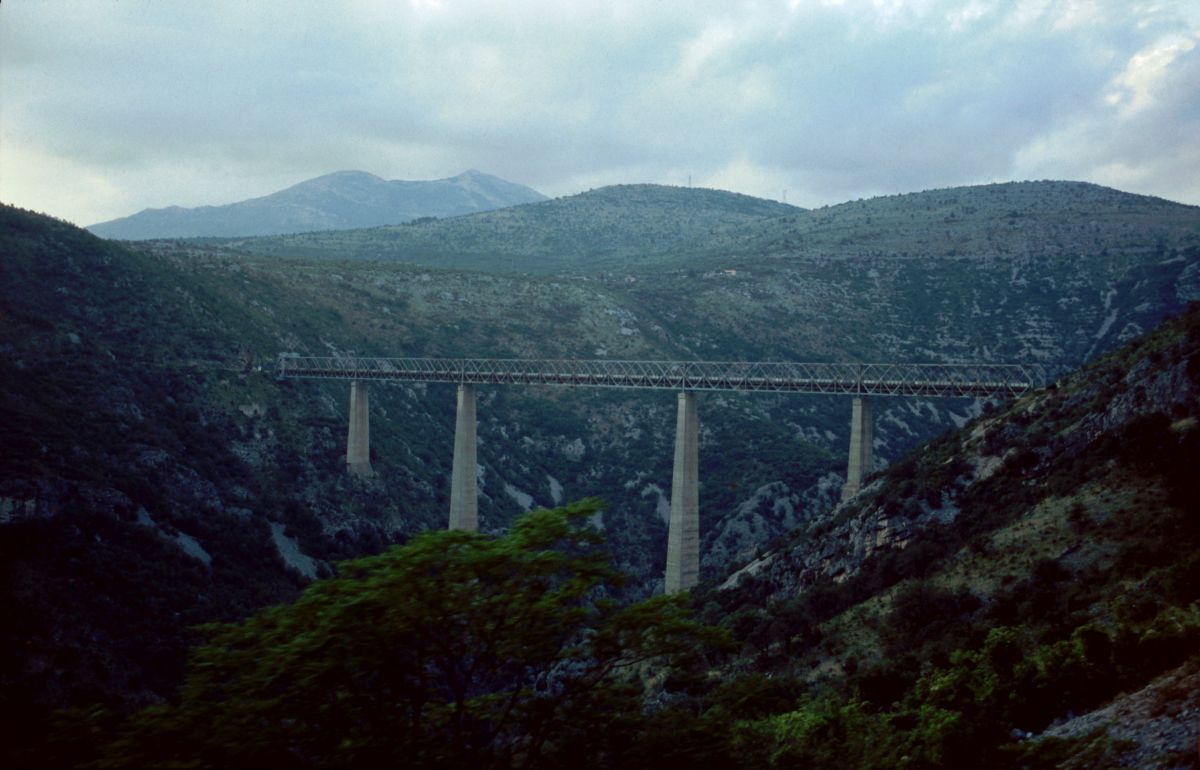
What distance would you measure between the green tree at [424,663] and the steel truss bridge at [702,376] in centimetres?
3795

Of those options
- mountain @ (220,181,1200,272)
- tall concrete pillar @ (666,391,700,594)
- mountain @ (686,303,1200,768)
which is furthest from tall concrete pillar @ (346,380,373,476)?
mountain @ (220,181,1200,272)

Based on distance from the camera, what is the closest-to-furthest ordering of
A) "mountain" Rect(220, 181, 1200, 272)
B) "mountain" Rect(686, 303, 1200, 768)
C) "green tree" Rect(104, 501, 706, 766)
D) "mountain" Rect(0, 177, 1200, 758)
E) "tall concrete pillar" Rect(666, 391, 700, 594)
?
"green tree" Rect(104, 501, 706, 766), "mountain" Rect(686, 303, 1200, 768), "mountain" Rect(0, 177, 1200, 758), "tall concrete pillar" Rect(666, 391, 700, 594), "mountain" Rect(220, 181, 1200, 272)

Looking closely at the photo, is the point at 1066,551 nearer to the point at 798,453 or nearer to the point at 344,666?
the point at 344,666

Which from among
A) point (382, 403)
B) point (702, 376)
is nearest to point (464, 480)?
point (702, 376)

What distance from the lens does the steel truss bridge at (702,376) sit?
5662cm

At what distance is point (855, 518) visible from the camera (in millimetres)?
46312

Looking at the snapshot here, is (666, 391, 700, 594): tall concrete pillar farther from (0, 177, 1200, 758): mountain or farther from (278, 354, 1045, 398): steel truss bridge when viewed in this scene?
(278, 354, 1045, 398): steel truss bridge

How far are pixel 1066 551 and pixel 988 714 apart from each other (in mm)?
13771

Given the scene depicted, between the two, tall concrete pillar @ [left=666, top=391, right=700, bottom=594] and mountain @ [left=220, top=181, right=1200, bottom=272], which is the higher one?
mountain @ [left=220, top=181, right=1200, bottom=272]

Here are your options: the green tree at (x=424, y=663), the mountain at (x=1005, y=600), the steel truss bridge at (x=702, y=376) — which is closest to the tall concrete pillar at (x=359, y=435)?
the steel truss bridge at (x=702, y=376)

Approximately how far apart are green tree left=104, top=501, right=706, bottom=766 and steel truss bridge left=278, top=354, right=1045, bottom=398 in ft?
125

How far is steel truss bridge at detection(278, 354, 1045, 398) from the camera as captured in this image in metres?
56.6

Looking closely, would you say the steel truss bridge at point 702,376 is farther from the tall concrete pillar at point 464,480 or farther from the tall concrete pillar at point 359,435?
the tall concrete pillar at point 464,480

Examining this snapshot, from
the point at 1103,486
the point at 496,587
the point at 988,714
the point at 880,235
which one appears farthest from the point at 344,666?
the point at 880,235
